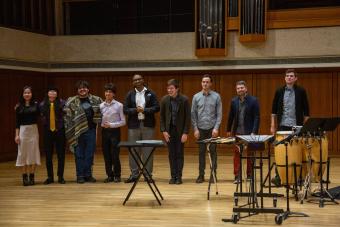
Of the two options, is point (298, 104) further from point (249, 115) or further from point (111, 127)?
point (111, 127)

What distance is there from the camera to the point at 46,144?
26.0 feet

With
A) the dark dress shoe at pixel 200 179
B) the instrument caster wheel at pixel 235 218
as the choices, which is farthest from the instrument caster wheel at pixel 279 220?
the dark dress shoe at pixel 200 179

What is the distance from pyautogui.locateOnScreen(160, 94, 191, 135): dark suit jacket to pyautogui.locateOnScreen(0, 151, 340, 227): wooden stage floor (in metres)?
0.77

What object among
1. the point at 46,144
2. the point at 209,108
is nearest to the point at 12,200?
the point at 46,144

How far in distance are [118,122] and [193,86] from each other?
4.42m

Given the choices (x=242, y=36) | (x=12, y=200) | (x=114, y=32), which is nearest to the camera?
(x=12, y=200)

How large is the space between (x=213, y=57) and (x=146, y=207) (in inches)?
238

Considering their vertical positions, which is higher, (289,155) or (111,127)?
(111,127)

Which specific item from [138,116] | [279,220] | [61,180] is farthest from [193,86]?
[279,220]

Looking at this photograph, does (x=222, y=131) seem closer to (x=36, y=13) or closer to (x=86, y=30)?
(x=86, y=30)

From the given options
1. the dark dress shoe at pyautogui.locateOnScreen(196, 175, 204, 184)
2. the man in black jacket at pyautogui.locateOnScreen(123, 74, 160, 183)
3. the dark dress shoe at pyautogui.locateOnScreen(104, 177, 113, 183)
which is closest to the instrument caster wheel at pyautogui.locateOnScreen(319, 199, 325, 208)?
the dark dress shoe at pyautogui.locateOnScreen(196, 175, 204, 184)

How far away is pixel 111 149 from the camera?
7965 mm

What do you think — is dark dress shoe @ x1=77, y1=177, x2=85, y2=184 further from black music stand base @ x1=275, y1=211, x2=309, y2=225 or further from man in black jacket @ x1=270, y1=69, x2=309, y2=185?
black music stand base @ x1=275, y1=211, x2=309, y2=225

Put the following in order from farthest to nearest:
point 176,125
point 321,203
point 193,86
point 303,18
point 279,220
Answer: point 193,86
point 303,18
point 176,125
point 321,203
point 279,220
